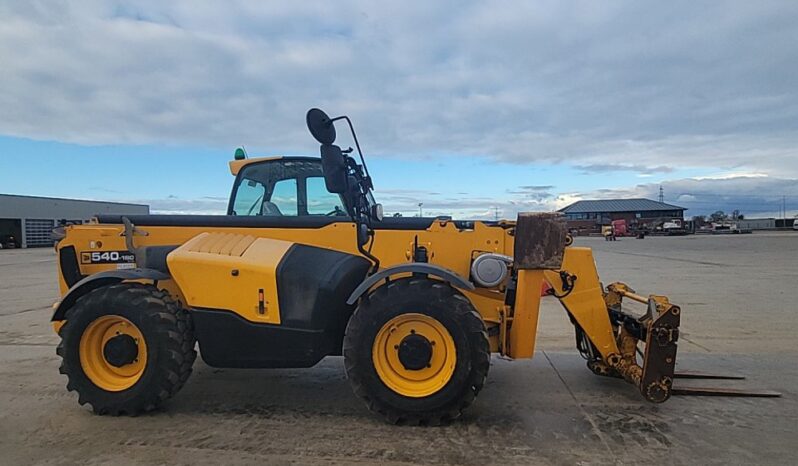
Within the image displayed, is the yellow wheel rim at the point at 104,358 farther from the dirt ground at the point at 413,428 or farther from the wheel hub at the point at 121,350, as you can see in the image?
the dirt ground at the point at 413,428

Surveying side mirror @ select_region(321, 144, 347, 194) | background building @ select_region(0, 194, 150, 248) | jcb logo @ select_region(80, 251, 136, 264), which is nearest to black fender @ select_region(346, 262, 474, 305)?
side mirror @ select_region(321, 144, 347, 194)

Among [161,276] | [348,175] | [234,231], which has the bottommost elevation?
[161,276]

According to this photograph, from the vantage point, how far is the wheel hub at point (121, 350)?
14.3ft

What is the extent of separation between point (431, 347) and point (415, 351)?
5.0 inches

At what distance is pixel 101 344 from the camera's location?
4.48 m

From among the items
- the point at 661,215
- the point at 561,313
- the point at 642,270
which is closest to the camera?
the point at 561,313

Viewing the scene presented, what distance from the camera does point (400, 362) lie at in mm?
4246

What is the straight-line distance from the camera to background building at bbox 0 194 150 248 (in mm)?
49000

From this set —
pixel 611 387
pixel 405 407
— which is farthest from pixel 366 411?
pixel 611 387

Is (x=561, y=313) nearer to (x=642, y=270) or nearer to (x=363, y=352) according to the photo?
(x=363, y=352)

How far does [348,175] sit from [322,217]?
0.58m

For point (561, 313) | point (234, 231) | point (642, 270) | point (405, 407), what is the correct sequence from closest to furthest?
1. point (405, 407)
2. point (234, 231)
3. point (561, 313)
4. point (642, 270)

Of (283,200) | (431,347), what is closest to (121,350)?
(283,200)

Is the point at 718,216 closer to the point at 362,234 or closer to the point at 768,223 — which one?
the point at 768,223
